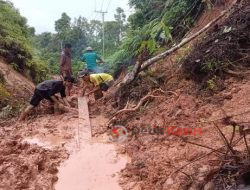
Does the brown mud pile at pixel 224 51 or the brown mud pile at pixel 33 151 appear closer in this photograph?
the brown mud pile at pixel 33 151

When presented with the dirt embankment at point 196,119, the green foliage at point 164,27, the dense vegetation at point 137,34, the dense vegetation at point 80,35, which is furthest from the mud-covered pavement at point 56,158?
the dense vegetation at point 80,35

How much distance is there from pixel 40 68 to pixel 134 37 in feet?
14.0

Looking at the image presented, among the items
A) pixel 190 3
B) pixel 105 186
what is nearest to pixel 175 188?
pixel 105 186

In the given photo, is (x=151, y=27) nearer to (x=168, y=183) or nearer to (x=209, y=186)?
(x=168, y=183)

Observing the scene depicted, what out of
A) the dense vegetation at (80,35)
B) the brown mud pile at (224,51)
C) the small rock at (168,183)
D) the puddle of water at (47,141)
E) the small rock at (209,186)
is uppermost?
the dense vegetation at (80,35)

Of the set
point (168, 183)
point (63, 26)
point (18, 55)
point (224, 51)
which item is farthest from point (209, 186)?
point (63, 26)

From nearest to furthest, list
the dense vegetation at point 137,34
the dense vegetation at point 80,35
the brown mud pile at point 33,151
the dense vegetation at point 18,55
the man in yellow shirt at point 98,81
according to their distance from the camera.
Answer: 1. the brown mud pile at point 33,151
2. the man in yellow shirt at point 98,81
3. the dense vegetation at point 137,34
4. the dense vegetation at point 18,55
5. the dense vegetation at point 80,35

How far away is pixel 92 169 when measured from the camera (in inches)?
134

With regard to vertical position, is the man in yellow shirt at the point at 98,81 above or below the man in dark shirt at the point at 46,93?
above

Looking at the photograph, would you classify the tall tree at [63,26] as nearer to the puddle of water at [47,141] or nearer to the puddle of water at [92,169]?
the puddle of water at [47,141]

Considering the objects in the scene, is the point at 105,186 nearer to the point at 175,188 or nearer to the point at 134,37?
the point at 175,188

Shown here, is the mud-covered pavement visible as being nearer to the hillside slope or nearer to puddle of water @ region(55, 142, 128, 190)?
puddle of water @ region(55, 142, 128, 190)

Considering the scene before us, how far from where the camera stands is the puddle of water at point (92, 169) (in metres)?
3.02

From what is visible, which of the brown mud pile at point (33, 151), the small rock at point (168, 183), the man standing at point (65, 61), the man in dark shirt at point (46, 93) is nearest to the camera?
the small rock at point (168, 183)
